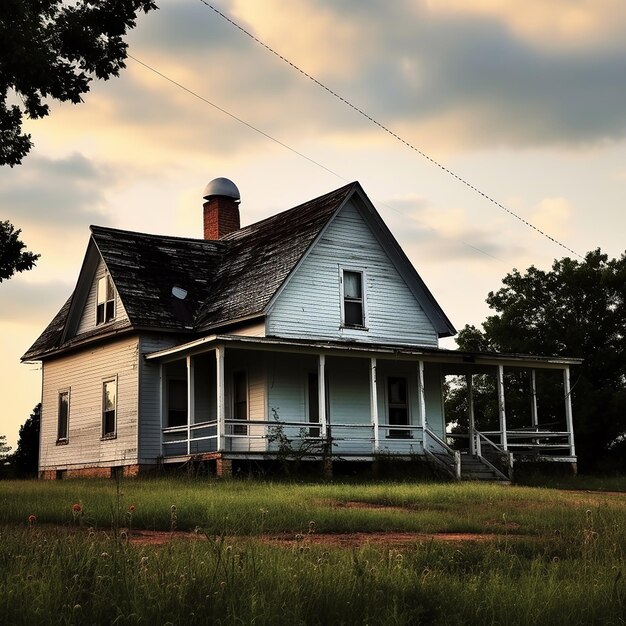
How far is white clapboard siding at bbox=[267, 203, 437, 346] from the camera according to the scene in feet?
82.1

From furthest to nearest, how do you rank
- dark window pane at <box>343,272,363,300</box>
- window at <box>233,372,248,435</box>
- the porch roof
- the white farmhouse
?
dark window pane at <box>343,272,363,300</box> → window at <box>233,372,248,435</box> → the white farmhouse → the porch roof

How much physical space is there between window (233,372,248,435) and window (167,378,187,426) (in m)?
1.66

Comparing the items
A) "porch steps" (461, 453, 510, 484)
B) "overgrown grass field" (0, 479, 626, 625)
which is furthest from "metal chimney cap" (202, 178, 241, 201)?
"overgrown grass field" (0, 479, 626, 625)

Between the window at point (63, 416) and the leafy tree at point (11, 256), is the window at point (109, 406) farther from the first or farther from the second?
the leafy tree at point (11, 256)

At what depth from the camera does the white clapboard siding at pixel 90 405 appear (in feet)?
85.0

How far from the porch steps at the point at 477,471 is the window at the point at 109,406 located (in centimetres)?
982

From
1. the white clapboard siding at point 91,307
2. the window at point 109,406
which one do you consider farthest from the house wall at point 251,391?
the white clapboard siding at point 91,307

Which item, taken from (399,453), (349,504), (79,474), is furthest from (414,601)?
(79,474)

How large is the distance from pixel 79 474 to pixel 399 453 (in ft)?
32.5

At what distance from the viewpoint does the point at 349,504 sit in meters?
14.9

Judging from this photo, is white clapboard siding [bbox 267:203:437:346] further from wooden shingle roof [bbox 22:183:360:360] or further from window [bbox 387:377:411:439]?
window [bbox 387:377:411:439]

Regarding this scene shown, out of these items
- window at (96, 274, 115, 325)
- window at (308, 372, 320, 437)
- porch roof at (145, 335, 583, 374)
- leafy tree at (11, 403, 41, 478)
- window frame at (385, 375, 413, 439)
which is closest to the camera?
porch roof at (145, 335, 583, 374)

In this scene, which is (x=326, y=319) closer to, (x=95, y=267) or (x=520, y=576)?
(x=95, y=267)

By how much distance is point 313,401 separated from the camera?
25.4 meters
